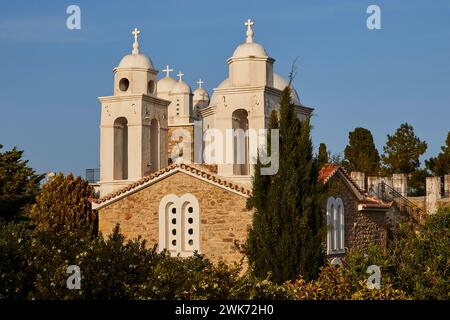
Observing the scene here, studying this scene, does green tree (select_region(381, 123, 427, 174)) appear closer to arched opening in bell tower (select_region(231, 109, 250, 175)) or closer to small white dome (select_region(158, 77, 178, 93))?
small white dome (select_region(158, 77, 178, 93))

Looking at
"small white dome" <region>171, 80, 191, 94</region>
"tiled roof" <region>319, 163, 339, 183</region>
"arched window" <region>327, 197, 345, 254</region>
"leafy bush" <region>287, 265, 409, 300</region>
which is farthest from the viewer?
"small white dome" <region>171, 80, 191, 94</region>

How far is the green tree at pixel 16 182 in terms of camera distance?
3250 cm

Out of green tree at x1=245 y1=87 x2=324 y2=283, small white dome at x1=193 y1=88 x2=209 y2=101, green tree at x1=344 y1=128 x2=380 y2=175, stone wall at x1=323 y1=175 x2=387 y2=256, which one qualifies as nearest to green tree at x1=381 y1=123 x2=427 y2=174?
green tree at x1=344 y1=128 x2=380 y2=175

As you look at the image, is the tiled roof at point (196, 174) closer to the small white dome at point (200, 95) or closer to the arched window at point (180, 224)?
the arched window at point (180, 224)

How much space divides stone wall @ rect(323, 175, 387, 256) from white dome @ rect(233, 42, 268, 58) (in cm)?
636

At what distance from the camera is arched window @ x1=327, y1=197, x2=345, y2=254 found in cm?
3138

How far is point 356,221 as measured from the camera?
3397 centimetres

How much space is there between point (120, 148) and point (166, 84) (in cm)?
1632

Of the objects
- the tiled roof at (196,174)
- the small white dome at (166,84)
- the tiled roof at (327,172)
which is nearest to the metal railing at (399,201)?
the tiled roof at (327,172)

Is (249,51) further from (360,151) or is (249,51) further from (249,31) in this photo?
(360,151)

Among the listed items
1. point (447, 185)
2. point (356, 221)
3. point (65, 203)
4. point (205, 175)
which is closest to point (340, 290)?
point (205, 175)

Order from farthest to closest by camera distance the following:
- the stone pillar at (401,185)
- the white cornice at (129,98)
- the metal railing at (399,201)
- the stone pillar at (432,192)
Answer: the stone pillar at (401,185) → the stone pillar at (432,192) → the metal railing at (399,201) → the white cornice at (129,98)

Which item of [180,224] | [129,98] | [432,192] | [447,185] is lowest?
[180,224]

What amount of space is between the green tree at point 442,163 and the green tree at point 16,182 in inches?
1044
